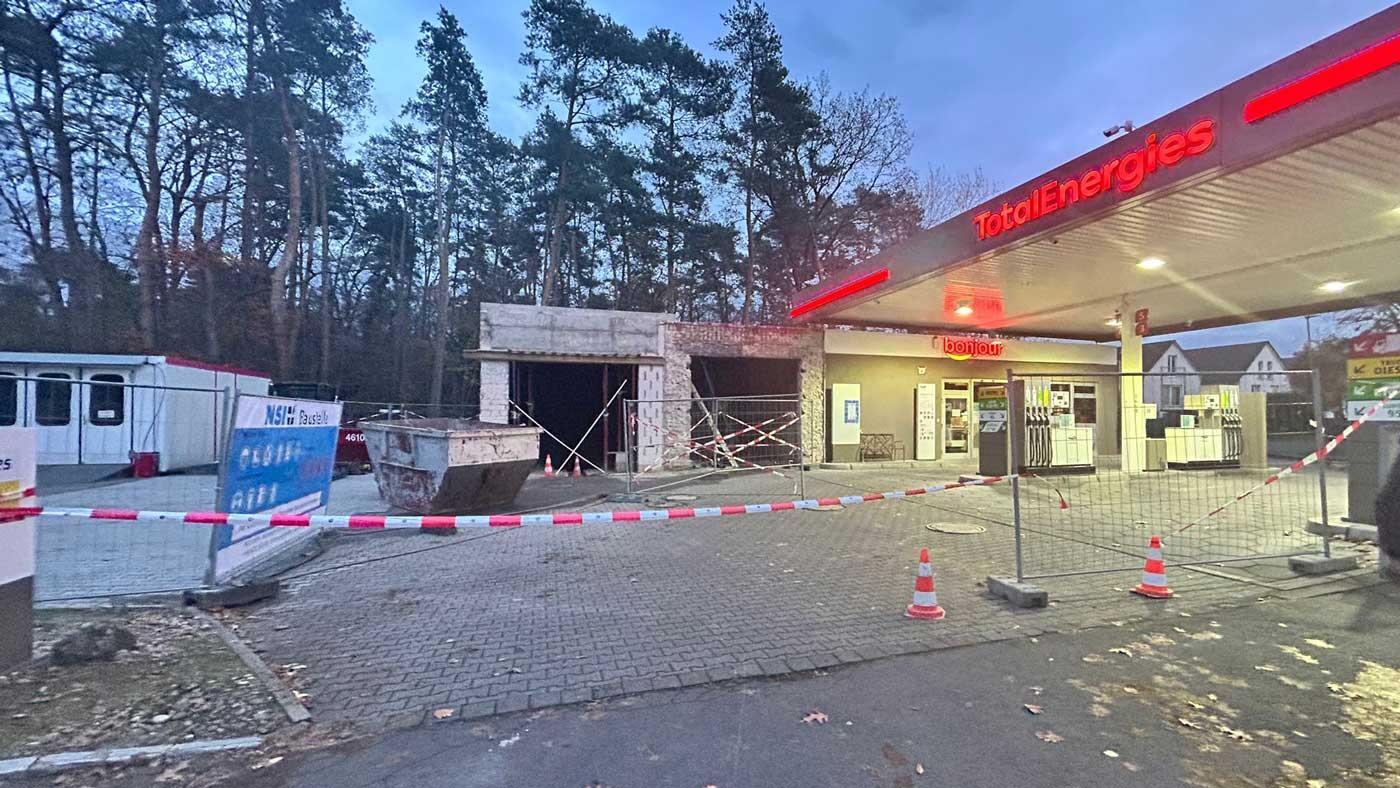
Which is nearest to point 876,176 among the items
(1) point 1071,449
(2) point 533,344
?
(1) point 1071,449

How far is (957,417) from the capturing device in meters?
20.6

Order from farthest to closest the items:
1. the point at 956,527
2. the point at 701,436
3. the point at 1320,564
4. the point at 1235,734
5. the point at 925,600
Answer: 1. the point at 701,436
2. the point at 956,527
3. the point at 1320,564
4. the point at 925,600
5. the point at 1235,734

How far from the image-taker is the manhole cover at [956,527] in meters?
8.81

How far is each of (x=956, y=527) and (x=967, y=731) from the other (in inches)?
241

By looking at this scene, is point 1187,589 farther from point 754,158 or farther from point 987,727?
point 754,158

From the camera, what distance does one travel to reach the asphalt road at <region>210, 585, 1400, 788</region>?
2.96 meters

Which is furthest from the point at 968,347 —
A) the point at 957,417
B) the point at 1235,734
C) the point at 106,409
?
the point at 106,409

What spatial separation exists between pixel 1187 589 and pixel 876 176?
1063 inches

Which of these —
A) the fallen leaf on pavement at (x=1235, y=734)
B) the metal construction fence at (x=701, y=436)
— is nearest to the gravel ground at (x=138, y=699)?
the fallen leaf on pavement at (x=1235, y=734)

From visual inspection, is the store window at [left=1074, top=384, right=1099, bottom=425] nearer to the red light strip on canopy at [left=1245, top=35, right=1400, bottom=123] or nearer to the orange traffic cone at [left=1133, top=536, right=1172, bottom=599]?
the red light strip on canopy at [left=1245, top=35, right=1400, bottom=123]

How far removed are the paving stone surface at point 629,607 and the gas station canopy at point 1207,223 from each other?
4526mm

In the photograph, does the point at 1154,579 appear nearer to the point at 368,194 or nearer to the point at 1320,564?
the point at 1320,564

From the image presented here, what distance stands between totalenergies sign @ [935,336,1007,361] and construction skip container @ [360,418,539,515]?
13770 millimetres

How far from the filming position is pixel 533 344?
53.4ft
